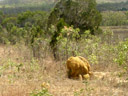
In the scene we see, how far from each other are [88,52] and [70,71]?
286cm

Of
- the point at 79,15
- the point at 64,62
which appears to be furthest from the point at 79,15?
the point at 64,62

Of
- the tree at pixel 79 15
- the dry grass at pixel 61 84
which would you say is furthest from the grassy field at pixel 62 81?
the tree at pixel 79 15

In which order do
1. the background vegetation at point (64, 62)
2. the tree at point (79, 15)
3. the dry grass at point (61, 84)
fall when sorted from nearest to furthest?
the dry grass at point (61, 84), the background vegetation at point (64, 62), the tree at point (79, 15)

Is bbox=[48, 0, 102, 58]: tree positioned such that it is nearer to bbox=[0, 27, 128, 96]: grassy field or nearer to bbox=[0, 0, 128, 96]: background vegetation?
bbox=[0, 0, 128, 96]: background vegetation

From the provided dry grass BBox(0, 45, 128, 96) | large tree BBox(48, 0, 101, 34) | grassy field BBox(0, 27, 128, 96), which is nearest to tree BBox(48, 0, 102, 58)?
large tree BBox(48, 0, 101, 34)

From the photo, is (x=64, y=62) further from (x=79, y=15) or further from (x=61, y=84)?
(x=79, y=15)

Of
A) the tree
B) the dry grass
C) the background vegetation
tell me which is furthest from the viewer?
the tree

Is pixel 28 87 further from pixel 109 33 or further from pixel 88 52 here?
pixel 109 33

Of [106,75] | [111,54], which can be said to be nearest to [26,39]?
[111,54]

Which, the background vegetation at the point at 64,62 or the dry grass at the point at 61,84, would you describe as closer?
the dry grass at the point at 61,84

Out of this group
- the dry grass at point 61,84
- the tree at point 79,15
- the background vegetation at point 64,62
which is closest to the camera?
the dry grass at point 61,84

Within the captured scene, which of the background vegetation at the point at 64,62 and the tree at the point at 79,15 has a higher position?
the tree at the point at 79,15

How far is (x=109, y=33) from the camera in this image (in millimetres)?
16844

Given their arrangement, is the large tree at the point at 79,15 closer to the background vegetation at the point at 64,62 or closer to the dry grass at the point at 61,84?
the background vegetation at the point at 64,62
